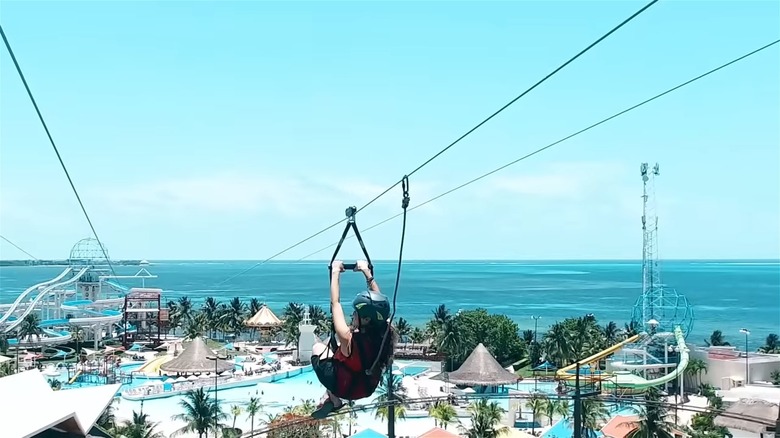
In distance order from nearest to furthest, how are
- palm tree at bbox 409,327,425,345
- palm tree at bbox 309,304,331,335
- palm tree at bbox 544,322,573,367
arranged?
palm tree at bbox 544,322,573,367 → palm tree at bbox 309,304,331,335 → palm tree at bbox 409,327,425,345

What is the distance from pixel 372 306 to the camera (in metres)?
5.09

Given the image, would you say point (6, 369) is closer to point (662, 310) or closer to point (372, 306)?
point (662, 310)

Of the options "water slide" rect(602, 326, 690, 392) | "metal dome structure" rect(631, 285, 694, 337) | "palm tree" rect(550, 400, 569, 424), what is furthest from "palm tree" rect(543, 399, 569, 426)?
"metal dome structure" rect(631, 285, 694, 337)

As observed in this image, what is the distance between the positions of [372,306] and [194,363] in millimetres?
33347

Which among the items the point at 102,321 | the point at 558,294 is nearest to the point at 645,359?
the point at 102,321

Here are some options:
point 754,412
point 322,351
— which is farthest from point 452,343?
point 322,351

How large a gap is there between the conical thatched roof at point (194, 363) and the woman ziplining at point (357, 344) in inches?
1249

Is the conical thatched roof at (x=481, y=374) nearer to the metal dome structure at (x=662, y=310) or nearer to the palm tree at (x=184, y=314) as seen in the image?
the metal dome structure at (x=662, y=310)

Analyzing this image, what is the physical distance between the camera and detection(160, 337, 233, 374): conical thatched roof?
35.9 m

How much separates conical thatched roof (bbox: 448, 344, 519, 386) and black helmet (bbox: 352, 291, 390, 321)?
2854 centimetres

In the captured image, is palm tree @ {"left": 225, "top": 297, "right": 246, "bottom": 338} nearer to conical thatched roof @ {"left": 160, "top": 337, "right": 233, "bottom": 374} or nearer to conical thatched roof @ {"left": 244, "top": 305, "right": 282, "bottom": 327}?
conical thatched roof @ {"left": 244, "top": 305, "right": 282, "bottom": 327}


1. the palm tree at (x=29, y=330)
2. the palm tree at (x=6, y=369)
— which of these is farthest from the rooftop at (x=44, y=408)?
the palm tree at (x=29, y=330)

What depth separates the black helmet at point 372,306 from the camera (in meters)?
5.09

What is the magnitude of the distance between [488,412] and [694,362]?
1787 cm
